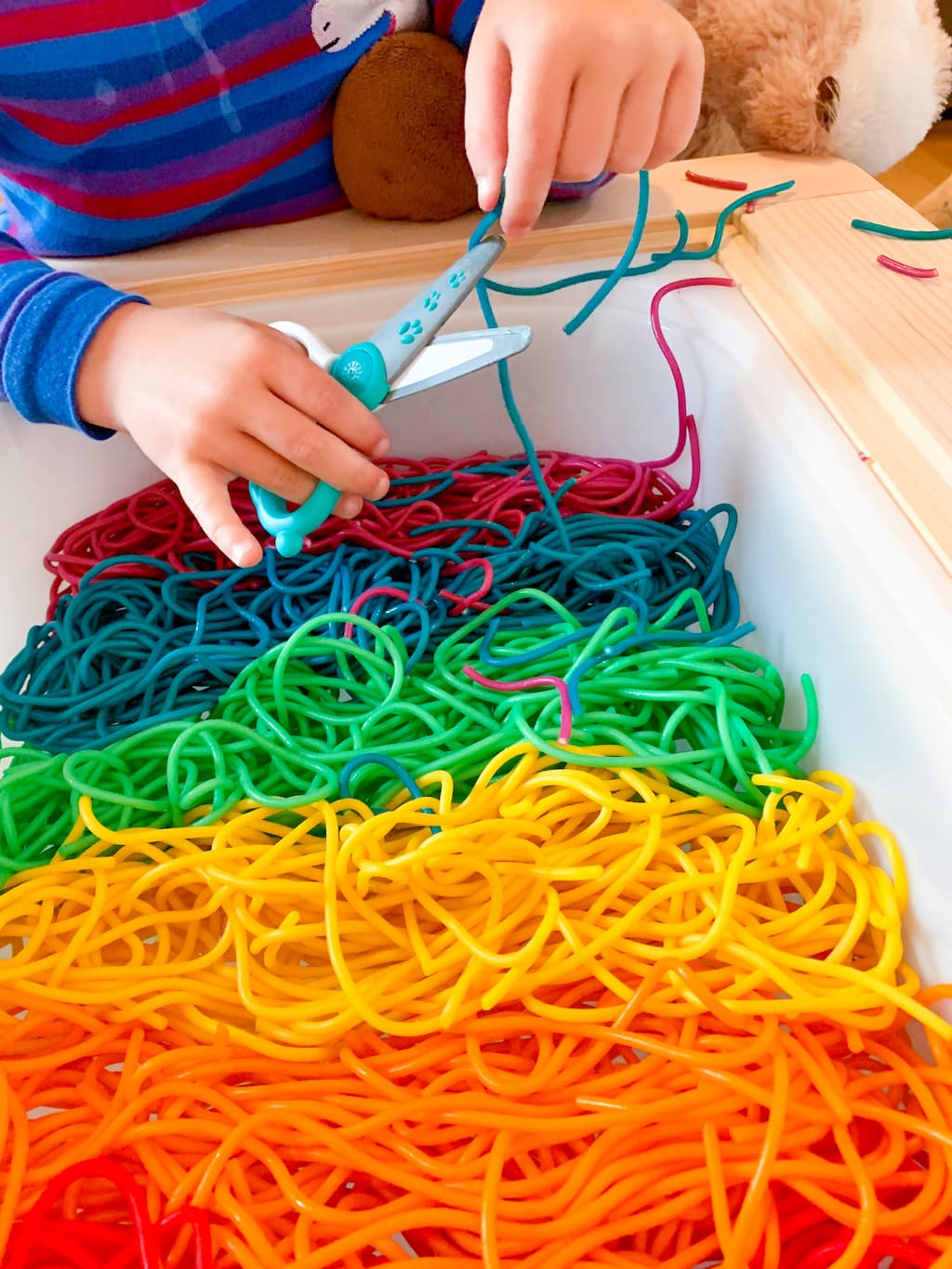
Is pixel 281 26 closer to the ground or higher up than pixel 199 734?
higher up

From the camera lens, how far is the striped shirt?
2.23 feet

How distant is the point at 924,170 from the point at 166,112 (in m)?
1.28

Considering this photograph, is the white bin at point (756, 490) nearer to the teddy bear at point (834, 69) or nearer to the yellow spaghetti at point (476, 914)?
the yellow spaghetti at point (476, 914)

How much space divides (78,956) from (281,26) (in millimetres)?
693

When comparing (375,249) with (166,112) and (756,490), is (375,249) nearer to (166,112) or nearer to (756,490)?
(166,112)

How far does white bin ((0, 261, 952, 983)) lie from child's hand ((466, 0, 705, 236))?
0.19 metres

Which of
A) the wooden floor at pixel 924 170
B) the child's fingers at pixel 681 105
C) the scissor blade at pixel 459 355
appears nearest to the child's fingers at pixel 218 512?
the scissor blade at pixel 459 355

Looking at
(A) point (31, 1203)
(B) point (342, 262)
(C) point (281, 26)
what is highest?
(C) point (281, 26)

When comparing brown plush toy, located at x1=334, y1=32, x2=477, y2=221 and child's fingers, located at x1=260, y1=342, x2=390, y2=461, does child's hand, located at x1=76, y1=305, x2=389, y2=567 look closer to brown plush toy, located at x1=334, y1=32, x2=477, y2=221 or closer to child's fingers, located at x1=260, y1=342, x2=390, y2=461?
child's fingers, located at x1=260, y1=342, x2=390, y2=461

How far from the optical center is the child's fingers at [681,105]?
52 centimetres

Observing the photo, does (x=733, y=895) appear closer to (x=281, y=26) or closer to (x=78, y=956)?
(x=78, y=956)

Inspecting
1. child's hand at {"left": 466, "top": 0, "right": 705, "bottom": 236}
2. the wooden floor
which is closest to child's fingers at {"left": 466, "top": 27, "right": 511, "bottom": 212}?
child's hand at {"left": 466, "top": 0, "right": 705, "bottom": 236}

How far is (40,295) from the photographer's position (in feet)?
1.93

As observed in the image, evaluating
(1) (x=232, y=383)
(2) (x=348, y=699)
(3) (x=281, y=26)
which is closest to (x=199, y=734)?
(2) (x=348, y=699)
